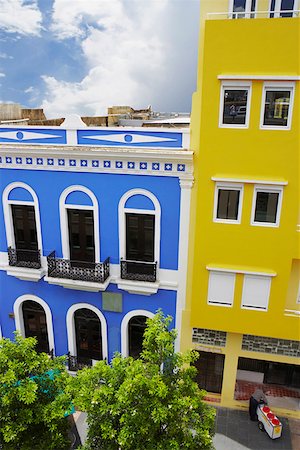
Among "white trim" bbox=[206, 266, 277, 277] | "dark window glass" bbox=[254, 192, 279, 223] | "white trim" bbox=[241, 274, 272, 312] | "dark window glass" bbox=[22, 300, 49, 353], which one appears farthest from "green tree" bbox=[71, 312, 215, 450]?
"dark window glass" bbox=[22, 300, 49, 353]

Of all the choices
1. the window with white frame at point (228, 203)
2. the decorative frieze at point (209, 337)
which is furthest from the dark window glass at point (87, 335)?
the window with white frame at point (228, 203)

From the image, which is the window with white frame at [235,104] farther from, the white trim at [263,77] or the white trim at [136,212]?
the white trim at [136,212]

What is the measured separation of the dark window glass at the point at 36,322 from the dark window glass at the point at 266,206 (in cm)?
914

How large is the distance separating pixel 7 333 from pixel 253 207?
444 inches

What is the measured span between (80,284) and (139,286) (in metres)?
2.06

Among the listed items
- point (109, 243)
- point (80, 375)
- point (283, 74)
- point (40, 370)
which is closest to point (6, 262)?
point (109, 243)

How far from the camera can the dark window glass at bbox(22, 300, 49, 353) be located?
47.3 feet

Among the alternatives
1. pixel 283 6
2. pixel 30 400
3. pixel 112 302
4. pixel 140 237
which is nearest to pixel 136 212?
pixel 140 237

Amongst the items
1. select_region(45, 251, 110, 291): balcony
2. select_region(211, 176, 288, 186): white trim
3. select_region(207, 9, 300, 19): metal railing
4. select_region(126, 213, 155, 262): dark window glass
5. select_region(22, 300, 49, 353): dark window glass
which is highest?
select_region(207, 9, 300, 19): metal railing

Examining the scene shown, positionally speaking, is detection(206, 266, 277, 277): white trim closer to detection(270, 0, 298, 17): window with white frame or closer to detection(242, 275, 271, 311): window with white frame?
detection(242, 275, 271, 311): window with white frame

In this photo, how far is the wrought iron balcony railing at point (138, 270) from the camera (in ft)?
40.5

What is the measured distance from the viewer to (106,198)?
1223 centimetres

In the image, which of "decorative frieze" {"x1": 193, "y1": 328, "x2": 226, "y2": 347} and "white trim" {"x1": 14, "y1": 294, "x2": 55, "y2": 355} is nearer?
"decorative frieze" {"x1": 193, "y1": 328, "x2": 226, "y2": 347}

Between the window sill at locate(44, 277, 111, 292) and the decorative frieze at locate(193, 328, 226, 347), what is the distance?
3702mm
